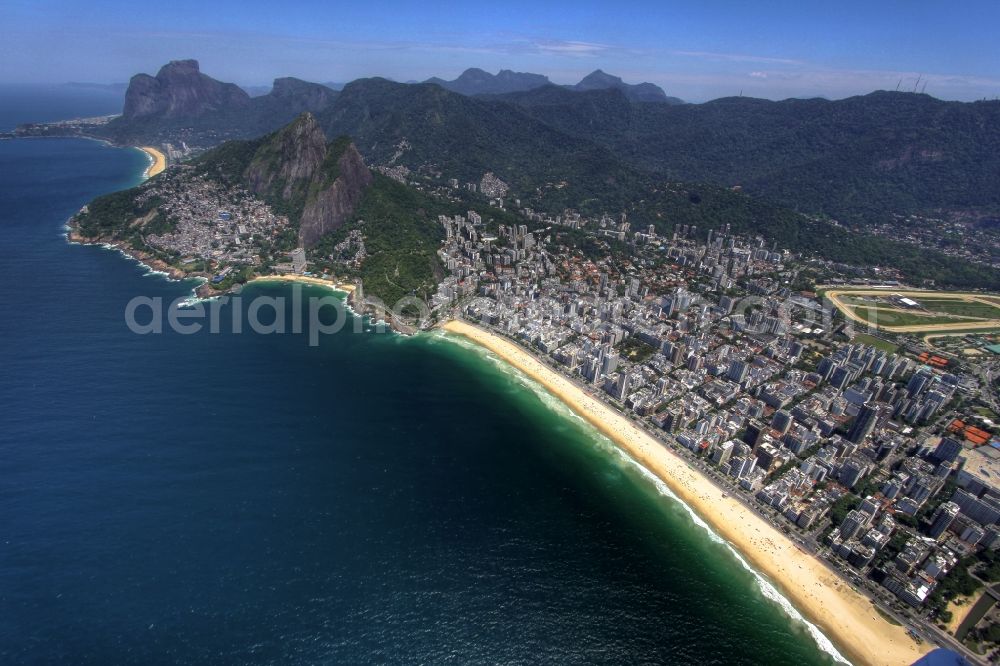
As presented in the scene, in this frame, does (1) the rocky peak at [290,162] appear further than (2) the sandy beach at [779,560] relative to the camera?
Yes

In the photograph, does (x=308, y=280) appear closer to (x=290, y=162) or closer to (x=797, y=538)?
(x=290, y=162)

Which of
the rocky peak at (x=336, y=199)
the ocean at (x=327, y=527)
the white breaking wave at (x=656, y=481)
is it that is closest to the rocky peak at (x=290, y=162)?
the rocky peak at (x=336, y=199)

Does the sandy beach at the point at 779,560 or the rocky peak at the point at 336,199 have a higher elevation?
the rocky peak at the point at 336,199

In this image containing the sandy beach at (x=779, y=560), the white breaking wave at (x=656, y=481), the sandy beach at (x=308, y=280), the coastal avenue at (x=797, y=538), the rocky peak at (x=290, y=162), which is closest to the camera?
the sandy beach at (x=779, y=560)

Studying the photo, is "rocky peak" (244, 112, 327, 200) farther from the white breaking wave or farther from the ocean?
the white breaking wave

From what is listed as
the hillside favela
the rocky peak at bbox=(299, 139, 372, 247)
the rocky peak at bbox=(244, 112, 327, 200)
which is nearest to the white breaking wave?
the hillside favela

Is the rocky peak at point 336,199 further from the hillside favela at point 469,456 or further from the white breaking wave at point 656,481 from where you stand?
the white breaking wave at point 656,481

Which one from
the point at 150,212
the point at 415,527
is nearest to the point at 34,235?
the point at 150,212
